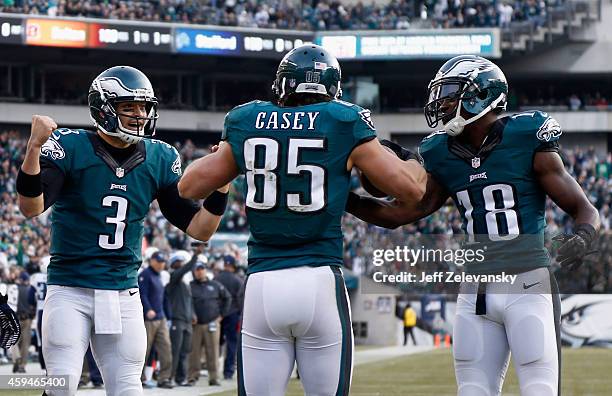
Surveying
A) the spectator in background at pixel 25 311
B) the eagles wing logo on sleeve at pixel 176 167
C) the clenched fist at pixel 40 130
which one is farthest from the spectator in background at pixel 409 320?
the clenched fist at pixel 40 130

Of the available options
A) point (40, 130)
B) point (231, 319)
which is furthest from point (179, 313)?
point (40, 130)

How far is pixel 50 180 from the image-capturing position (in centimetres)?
587

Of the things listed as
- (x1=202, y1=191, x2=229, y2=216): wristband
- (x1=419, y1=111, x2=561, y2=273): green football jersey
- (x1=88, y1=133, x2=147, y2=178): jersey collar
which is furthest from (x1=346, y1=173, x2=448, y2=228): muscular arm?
(x1=88, y1=133, x2=147, y2=178): jersey collar

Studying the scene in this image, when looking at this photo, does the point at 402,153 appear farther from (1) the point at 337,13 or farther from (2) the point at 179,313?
(1) the point at 337,13

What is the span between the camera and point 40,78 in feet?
119

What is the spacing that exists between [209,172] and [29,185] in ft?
3.72

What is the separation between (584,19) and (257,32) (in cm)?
1040

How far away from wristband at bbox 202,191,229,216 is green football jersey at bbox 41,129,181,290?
0.45 metres

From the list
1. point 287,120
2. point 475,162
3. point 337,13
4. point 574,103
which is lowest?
point 475,162

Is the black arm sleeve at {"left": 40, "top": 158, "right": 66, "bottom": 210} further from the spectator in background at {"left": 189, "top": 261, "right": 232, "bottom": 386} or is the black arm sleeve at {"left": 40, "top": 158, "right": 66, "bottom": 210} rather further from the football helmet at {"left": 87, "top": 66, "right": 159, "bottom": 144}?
the spectator in background at {"left": 189, "top": 261, "right": 232, "bottom": 386}

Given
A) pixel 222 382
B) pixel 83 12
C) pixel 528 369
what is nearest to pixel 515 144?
pixel 528 369

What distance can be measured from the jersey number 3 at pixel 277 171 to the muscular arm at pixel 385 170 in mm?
168

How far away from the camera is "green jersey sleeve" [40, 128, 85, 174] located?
5.94m

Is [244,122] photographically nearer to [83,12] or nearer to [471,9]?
[83,12]
